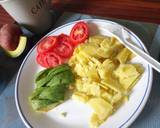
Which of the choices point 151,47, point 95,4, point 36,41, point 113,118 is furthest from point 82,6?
point 113,118

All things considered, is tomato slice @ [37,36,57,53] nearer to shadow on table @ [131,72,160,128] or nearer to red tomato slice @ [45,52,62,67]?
red tomato slice @ [45,52,62,67]

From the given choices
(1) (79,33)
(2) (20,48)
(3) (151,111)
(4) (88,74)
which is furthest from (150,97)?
(2) (20,48)

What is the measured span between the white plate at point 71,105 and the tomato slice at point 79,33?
0.03 meters

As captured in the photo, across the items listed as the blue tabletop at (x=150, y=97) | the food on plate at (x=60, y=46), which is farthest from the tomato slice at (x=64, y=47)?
the blue tabletop at (x=150, y=97)

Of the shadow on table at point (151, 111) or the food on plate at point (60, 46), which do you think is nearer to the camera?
the shadow on table at point (151, 111)

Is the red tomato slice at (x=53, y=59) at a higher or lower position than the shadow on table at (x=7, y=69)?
higher

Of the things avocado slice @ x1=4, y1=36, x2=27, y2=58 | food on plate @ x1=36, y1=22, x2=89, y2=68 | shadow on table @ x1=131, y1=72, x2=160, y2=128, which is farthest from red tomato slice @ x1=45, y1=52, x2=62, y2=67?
shadow on table @ x1=131, y1=72, x2=160, y2=128

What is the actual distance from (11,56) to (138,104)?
414mm

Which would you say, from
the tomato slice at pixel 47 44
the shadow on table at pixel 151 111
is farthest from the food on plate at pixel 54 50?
the shadow on table at pixel 151 111

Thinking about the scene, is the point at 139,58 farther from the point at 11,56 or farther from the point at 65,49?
the point at 11,56

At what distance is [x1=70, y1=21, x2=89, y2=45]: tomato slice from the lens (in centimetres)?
78

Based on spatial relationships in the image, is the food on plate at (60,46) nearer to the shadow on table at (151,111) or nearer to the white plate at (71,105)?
the white plate at (71,105)

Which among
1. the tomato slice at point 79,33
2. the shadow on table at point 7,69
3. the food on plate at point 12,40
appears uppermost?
the food on plate at point 12,40

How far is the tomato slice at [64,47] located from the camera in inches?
31.0
